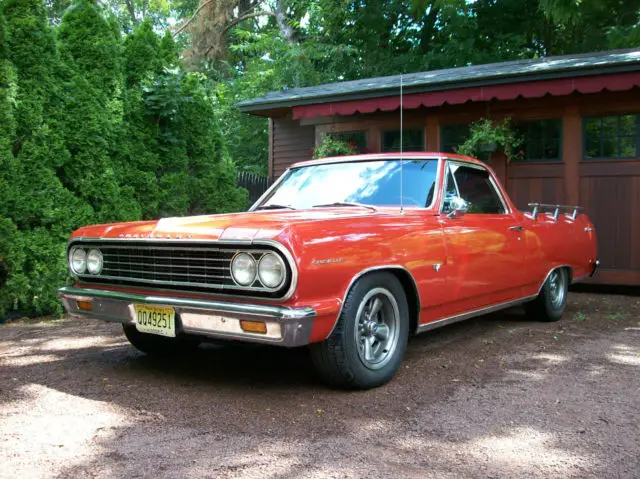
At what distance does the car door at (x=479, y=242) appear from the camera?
448 centimetres

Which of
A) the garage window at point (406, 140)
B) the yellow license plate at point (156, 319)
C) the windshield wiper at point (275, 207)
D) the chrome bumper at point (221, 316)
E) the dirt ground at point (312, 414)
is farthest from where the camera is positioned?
the garage window at point (406, 140)

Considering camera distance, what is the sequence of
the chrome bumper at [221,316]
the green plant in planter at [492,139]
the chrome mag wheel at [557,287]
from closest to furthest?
1. the chrome bumper at [221,316]
2. the chrome mag wheel at [557,287]
3. the green plant in planter at [492,139]

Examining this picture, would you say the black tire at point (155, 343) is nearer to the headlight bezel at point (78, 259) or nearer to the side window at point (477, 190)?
the headlight bezel at point (78, 259)

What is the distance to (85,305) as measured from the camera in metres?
4.08

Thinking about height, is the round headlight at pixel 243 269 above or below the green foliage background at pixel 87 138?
below

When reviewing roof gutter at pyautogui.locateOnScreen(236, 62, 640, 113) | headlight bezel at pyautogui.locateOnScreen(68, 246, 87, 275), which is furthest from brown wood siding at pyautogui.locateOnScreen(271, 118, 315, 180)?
headlight bezel at pyautogui.locateOnScreen(68, 246, 87, 275)

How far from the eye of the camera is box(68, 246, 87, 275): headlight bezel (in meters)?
4.25

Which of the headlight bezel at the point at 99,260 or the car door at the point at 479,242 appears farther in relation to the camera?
the car door at the point at 479,242

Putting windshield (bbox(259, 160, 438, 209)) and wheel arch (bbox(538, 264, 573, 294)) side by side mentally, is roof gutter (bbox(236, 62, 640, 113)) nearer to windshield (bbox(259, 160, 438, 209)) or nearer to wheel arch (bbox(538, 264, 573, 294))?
wheel arch (bbox(538, 264, 573, 294))

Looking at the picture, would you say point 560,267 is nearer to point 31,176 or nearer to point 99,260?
point 99,260

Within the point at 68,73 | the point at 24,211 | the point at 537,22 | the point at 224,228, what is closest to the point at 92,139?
the point at 68,73

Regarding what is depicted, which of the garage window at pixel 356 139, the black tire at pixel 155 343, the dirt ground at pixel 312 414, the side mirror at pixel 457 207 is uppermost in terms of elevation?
the garage window at pixel 356 139

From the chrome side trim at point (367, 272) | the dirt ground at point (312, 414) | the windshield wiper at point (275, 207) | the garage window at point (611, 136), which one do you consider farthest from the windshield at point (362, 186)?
the garage window at point (611, 136)

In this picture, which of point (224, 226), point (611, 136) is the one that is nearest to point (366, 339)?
point (224, 226)
